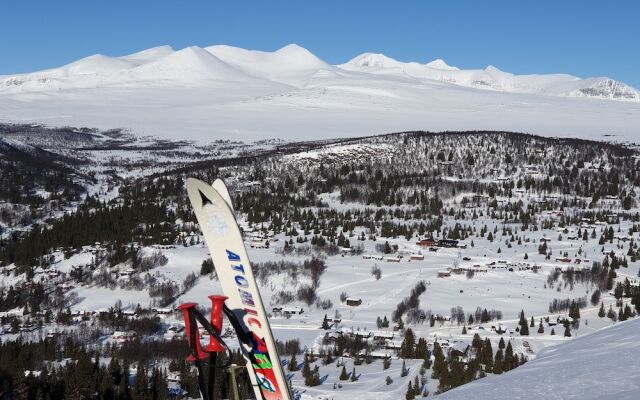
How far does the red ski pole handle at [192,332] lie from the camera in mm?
9891

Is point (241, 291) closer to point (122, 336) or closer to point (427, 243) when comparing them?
point (122, 336)

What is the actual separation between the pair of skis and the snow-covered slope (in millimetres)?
5283

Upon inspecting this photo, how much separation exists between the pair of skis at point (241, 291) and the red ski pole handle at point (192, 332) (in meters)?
1.03

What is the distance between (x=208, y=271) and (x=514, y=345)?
37.2 meters

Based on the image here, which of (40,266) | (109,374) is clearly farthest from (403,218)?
(109,374)

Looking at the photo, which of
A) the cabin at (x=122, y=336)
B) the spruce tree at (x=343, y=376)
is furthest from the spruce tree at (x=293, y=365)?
the cabin at (x=122, y=336)

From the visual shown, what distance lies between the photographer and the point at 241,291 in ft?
37.4

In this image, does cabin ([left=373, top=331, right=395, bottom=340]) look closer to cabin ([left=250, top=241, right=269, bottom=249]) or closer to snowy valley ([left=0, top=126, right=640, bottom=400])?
snowy valley ([left=0, top=126, right=640, bottom=400])

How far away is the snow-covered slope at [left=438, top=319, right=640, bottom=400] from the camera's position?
12727 mm

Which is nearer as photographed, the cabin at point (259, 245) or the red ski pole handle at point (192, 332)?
the red ski pole handle at point (192, 332)

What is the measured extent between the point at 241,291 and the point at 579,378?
26.0 ft

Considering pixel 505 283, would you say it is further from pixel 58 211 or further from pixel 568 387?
pixel 58 211

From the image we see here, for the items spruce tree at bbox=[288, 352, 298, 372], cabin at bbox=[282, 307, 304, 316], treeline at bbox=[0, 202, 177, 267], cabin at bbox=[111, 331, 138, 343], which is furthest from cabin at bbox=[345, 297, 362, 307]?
treeline at bbox=[0, 202, 177, 267]

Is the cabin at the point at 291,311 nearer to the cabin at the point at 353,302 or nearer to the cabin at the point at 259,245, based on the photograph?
the cabin at the point at 353,302
